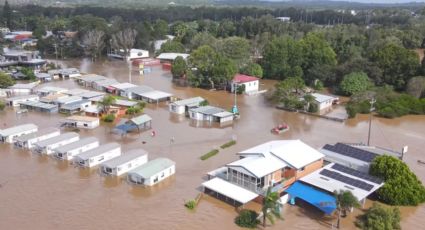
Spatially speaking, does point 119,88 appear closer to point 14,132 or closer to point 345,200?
point 14,132

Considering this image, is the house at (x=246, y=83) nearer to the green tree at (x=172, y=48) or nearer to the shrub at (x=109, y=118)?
the shrub at (x=109, y=118)

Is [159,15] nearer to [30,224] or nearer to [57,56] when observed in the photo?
[57,56]

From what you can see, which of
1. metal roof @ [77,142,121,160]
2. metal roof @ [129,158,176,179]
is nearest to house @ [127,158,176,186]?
metal roof @ [129,158,176,179]

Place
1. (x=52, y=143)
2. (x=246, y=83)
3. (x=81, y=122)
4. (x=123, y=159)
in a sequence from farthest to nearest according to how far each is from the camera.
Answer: (x=246, y=83), (x=81, y=122), (x=52, y=143), (x=123, y=159)

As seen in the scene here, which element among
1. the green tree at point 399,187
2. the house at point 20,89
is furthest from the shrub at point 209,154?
the house at point 20,89

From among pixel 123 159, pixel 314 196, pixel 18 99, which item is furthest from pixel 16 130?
pixel 314 196

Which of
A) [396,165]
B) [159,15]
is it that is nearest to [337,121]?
[396,165]

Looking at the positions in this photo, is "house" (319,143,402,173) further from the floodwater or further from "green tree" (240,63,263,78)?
"green tree" (240,63,263,78)
